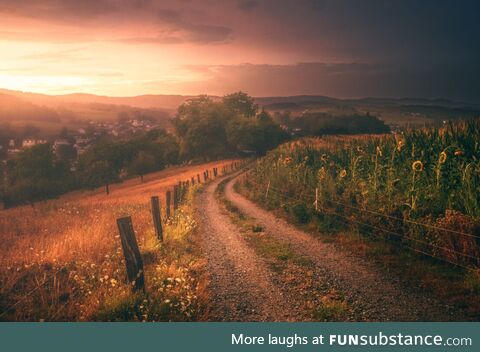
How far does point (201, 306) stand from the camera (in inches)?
247

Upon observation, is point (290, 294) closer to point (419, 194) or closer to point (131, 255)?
point (131, 255)

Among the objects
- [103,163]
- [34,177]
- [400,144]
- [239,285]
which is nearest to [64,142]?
[34,177]

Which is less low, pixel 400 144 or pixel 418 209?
pixel 400 144

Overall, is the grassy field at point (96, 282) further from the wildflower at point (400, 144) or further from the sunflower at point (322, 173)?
the wildflower at point (400, 144)

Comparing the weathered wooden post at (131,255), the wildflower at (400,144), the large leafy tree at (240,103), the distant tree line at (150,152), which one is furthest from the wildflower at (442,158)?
the large leafy tree at (240,103)

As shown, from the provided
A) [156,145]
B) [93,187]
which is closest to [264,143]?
[156,145]

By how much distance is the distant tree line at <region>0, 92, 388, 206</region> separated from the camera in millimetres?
61875

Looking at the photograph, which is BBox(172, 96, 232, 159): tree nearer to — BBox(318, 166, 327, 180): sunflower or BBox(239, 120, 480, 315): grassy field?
BBox(318, 166, 327, 180): sunflower

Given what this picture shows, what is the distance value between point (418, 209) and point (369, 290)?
3461mm

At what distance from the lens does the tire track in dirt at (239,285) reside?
620 centimetres

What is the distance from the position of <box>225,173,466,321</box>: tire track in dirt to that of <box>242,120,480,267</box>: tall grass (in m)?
1.41

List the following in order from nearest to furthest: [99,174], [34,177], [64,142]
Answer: [34,177] < [99,174] < [64,142]

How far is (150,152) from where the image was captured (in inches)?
3132

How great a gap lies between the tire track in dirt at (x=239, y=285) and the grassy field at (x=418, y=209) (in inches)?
122
